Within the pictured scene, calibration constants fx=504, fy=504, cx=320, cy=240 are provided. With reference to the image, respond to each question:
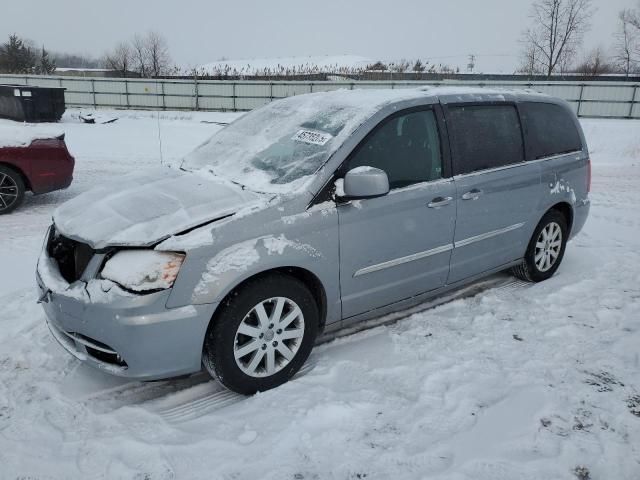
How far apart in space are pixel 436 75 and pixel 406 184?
3099 centimetres

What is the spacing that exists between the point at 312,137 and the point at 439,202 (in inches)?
39.3

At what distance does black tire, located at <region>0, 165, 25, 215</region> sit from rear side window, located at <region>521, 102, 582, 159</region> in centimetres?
625

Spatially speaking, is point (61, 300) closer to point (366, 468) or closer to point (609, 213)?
point (366, 468)

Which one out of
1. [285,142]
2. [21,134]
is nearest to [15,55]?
[21,134]

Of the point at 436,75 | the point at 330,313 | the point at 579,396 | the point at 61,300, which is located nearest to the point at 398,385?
the point at 330,313

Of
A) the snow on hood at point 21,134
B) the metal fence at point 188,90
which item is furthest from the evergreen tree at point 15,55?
the snow on hood at point 21,134

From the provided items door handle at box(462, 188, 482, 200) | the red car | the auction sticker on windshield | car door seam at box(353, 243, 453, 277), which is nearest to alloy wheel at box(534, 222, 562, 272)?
door handle at box(462, 188, 482, 200)

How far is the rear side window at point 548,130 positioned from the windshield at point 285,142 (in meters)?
1.62

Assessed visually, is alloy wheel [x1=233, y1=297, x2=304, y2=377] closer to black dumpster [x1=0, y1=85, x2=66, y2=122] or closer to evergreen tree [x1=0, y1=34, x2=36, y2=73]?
black dumpster [x1=0, y1=85, x2=66, y2=122]

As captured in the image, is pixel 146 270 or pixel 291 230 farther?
pixel 291 230

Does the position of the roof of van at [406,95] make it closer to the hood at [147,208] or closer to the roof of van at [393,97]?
the roof of van at [393,97]

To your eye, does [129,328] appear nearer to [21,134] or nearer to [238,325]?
[238,325]

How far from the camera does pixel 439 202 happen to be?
3537 mm

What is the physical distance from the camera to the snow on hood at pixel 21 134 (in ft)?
21.6
